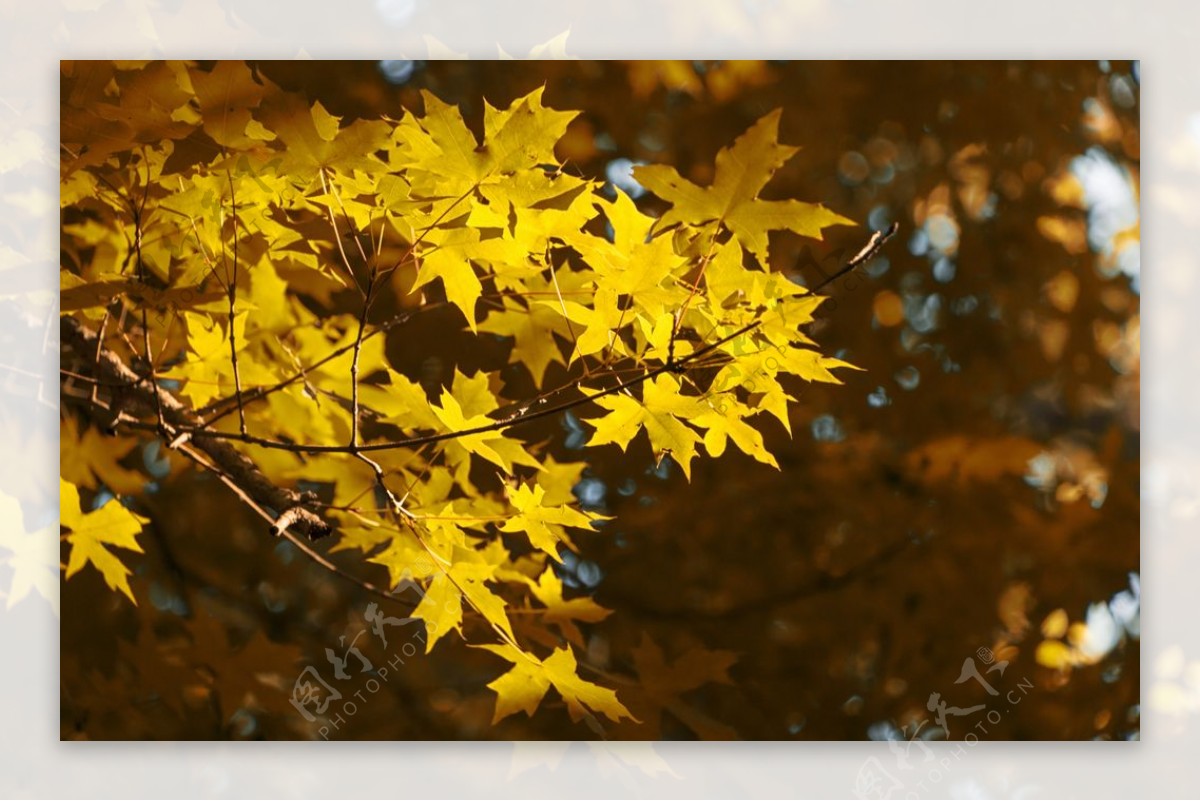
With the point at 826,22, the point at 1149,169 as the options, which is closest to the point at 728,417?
the point at 826,22

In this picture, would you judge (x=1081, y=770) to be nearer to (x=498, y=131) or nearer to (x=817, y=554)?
(x=817, y=554)

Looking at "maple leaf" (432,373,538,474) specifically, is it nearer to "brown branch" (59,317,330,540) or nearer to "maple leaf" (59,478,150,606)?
"brown branch" (59,317,330,540)

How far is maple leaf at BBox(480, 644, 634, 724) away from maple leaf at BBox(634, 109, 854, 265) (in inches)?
20.2

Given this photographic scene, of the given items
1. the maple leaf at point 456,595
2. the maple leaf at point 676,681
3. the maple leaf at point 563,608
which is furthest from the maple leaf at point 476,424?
the maple leaf at point 676,681

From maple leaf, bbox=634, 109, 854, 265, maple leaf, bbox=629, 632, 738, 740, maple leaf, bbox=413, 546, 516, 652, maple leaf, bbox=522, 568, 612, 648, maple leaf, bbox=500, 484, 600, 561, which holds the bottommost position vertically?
maple leaf, bbox=629, 632, 738, 740

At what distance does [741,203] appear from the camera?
826 millimetres

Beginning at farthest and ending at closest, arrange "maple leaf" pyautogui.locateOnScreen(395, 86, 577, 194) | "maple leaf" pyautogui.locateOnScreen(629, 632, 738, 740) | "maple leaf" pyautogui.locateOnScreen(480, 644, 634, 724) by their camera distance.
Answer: "maple leaf" pyautogui.locateOnScreen(629, 632, 738, 740), "maple leaf" pyautogui.locateOnScreen(480, 644, 634, 724), "maple leaf" pyautogui.locateOnScreen(395, 86, 577, 194)

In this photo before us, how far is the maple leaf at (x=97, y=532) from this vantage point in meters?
1.17

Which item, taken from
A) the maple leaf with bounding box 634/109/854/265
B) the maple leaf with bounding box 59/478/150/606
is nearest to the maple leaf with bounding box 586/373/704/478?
the maple leaf with bounding box 634/109/854/265

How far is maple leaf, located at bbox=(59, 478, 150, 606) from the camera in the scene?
3.84 feet

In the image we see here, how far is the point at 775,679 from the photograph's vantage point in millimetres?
1274

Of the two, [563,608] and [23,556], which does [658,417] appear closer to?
[563,608]

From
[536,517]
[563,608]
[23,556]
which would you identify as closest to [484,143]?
[536,517]

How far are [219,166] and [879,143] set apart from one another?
847mm
